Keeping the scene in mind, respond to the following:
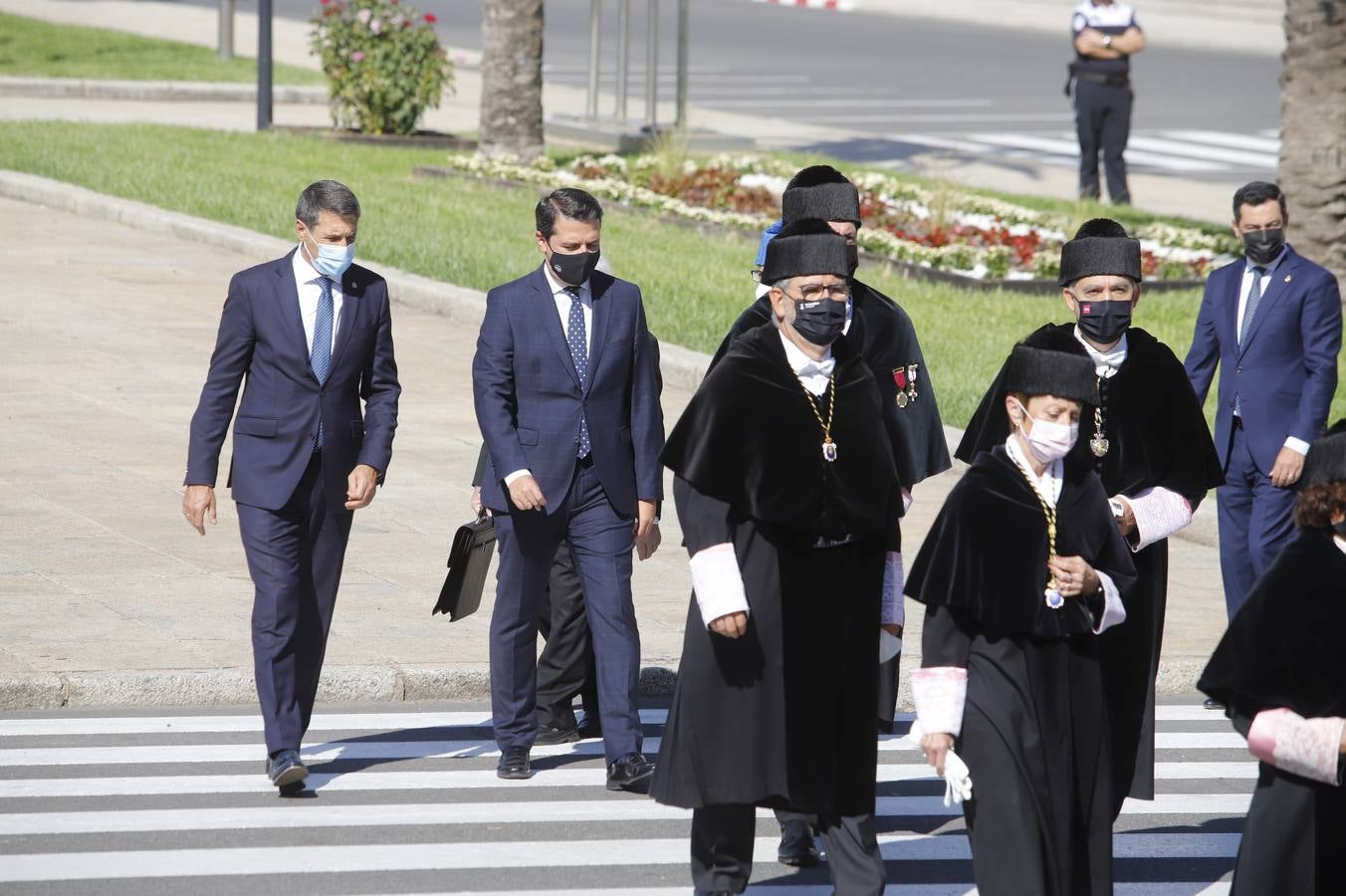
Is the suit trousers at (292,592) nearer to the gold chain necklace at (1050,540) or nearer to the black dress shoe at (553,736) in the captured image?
the black dress shoe at (553,736)

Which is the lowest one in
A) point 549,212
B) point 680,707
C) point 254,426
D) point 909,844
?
point 909,844

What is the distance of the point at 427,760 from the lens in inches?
328

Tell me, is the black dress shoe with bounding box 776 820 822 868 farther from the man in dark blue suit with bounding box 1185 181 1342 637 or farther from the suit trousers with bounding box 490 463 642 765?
the man in dark blue suit with bounding box 1185 181 1342 637

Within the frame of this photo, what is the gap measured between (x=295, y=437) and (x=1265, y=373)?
14.2 ft

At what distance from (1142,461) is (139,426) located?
7727mm

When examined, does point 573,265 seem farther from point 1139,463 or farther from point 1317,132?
point 1317,132

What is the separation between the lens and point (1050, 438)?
5.99 meters

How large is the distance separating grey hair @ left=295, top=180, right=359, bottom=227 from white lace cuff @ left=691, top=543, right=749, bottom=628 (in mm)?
2225

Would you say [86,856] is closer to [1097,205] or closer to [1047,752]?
[1047,752]

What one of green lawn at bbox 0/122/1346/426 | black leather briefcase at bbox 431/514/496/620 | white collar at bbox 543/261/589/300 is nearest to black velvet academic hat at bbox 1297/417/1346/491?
white collar at bbox 543/261/589/300

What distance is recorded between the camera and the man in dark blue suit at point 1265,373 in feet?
31.1

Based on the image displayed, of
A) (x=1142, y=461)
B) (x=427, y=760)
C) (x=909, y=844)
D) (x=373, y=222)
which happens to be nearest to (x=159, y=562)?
(x=427, y=760)

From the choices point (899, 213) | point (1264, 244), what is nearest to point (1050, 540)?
point (1264, 244)

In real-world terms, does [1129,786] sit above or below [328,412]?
below
